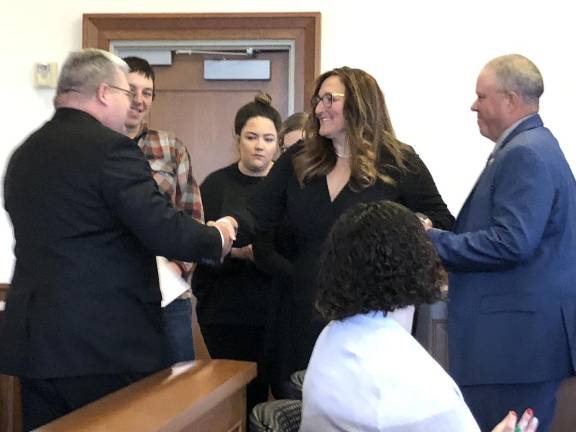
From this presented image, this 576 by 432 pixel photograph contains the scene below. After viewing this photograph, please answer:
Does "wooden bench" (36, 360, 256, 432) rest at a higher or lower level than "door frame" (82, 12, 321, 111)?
lower

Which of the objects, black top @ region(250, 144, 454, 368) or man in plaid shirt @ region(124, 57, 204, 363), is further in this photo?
man in plaid shirt @ region(124, 57, 204, 363)

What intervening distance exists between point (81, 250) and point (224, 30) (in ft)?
8.90

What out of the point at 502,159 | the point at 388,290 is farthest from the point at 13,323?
the point at 502,159

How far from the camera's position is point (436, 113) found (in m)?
4.44

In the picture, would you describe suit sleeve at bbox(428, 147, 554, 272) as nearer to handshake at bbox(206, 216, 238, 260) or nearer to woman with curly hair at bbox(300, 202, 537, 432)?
handshake at bbox(206, 216, 238, 260)

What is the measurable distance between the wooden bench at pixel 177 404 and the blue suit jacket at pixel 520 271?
66 cm

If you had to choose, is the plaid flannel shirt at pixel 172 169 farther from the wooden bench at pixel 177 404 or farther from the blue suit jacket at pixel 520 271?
the blue suit jacket at pixel 520 271

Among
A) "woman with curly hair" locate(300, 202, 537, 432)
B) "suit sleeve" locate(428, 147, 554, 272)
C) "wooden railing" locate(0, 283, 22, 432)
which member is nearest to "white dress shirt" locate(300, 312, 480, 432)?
"woman with curly hair" locate(300, 202, 537, 432)

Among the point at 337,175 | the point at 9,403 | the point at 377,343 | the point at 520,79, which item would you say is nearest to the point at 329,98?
the point at 337,175

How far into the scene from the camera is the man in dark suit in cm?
198

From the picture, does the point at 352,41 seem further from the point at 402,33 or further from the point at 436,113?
the point at 436,113

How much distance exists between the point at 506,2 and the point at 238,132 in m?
1.83

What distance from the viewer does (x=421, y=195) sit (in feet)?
8.23

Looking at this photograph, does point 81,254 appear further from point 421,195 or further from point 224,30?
point 224,30
